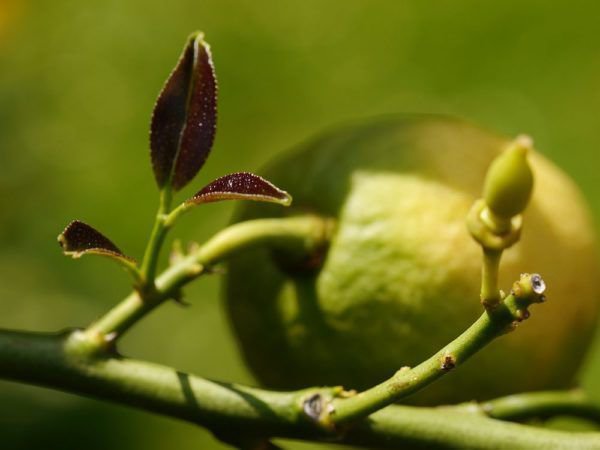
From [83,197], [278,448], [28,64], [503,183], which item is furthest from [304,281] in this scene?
[28,64]

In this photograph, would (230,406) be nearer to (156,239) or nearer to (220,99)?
(156,239)

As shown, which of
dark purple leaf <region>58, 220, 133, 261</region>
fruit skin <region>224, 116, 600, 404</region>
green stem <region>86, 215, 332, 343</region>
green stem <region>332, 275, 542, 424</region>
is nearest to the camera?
green stem <region>332, 275, 542, 424</region>

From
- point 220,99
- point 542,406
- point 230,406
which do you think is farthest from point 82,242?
point 220,99

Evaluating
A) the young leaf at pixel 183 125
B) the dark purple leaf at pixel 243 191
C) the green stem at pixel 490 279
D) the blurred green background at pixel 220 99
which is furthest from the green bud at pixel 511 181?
the blurred green background at pixel 220 99

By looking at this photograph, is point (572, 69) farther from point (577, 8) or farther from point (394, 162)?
point (394, 162)

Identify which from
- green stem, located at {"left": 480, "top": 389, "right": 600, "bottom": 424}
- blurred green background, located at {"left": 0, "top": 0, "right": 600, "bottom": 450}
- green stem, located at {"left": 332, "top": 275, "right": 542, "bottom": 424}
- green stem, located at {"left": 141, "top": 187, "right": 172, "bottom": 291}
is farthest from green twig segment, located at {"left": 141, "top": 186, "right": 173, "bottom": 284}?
blurred green background, located at {"left": 0, "top": 0, "right": 600, "bottom": 450}

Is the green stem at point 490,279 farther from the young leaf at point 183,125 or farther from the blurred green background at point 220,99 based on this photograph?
the blurred green background at point 220,99

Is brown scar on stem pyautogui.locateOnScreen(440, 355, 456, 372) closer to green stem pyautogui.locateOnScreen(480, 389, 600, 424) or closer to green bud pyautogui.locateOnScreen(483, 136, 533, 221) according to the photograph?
green bud pyautogui.locateOnScreen(483, 136, 533, 221)
